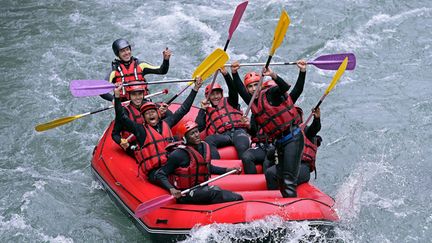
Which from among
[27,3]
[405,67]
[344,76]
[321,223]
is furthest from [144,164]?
[27,3]

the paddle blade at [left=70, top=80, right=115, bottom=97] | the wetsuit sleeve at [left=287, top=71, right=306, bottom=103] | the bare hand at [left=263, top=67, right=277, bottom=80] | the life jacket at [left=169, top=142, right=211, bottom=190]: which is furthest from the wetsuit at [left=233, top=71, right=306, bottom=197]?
the paddle blade at [left=70, top=80, right=115, bottom=97]

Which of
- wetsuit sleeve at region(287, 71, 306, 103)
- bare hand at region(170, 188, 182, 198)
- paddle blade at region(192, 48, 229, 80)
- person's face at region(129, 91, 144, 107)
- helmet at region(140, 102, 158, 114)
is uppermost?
wetsuit sleeve at region(287, 71, 306, 103)

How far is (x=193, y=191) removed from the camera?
616cm

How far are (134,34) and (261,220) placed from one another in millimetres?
7398

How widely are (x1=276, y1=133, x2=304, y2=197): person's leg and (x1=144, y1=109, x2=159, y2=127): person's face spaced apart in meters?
1.30

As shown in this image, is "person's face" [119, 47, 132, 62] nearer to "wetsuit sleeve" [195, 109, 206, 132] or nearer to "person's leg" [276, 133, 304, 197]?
"wetsuit sleeve" [195, 109, 206, 132]

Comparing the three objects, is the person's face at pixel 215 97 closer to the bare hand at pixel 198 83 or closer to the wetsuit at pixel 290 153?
the bare hand at pixel 198 83

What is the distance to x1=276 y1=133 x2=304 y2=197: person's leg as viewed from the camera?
20.5 feet

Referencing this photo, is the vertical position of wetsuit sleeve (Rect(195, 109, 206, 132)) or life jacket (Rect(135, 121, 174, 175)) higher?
life jacket (Rect(135, 121, 174, 175))

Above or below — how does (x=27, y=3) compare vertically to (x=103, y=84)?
below

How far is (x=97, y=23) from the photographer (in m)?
12.9

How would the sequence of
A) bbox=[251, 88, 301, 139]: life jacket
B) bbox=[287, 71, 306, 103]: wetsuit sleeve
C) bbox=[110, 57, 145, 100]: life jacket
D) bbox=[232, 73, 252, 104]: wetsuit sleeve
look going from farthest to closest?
1. bbox=[110, 57, 145, 100]: life jacket
2. bbox=[232, 73, 252, 104]: wetsuit sleeve
3. bbox=[251, 88, 301, 139]: life jacket
4. bbox=[287, 71, 306, 103]: wetsuit sleeve

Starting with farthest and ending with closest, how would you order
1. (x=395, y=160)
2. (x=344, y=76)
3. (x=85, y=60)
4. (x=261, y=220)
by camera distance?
(x=85, y=60) → (x=344, y=76) → (x=395, y=160) → (x=261, y=220)

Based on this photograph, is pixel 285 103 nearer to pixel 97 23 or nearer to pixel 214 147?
pixel 214 147
